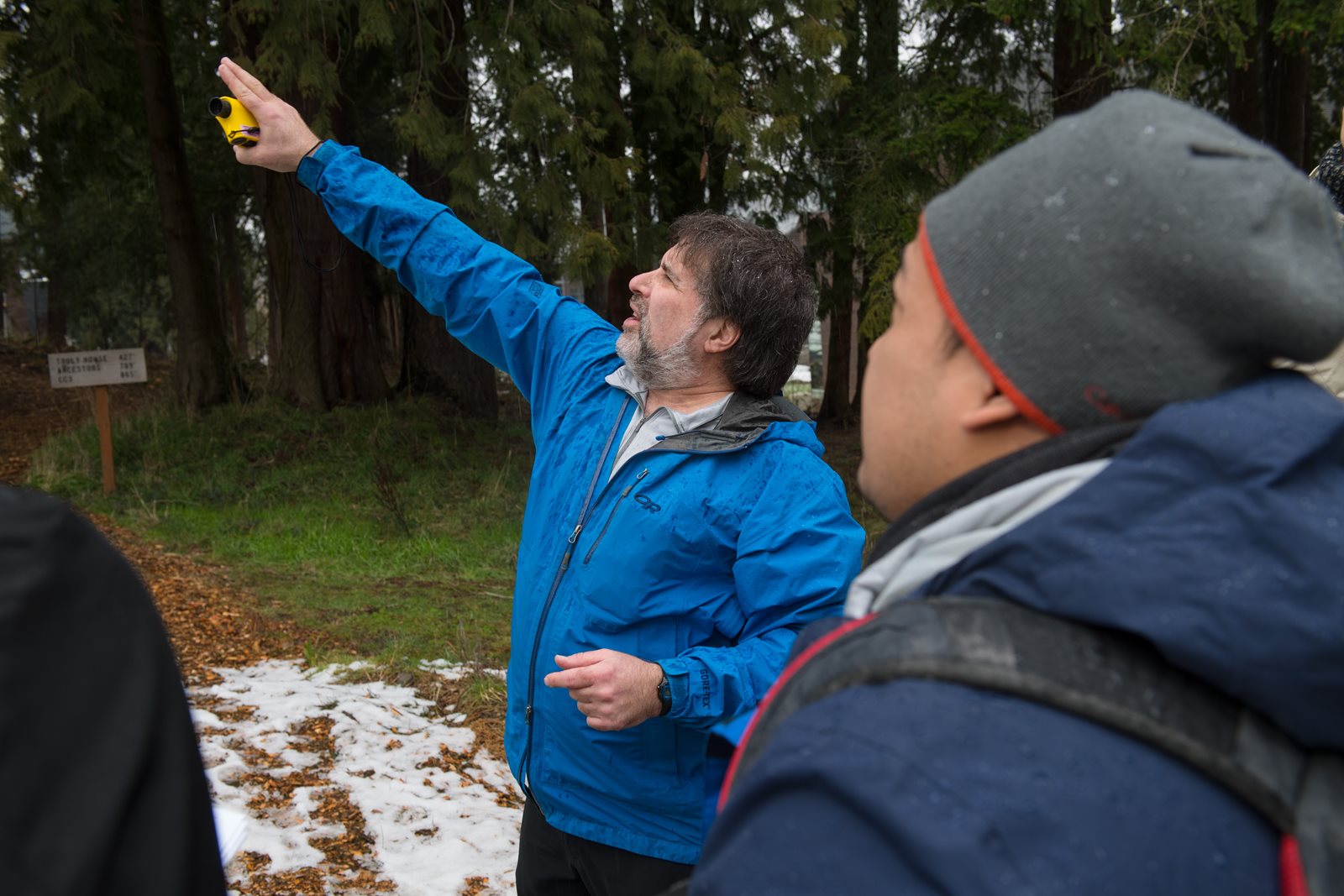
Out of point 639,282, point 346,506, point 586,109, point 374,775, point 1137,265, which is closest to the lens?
point 1137,265

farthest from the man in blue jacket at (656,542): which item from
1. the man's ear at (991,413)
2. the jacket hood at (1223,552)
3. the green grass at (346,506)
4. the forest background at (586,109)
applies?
the forest background at (586,109)

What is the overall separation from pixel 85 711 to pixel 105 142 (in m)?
13.9

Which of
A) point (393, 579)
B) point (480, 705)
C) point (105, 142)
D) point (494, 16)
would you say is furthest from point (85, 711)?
point (105, 142)

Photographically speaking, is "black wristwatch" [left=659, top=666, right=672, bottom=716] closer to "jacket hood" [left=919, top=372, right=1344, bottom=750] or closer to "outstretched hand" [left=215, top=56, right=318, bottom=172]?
"jacket hood" [left=919, top=372, right=1344, bottom=750]

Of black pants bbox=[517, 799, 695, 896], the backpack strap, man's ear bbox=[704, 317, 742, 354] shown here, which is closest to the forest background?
man's ear bbox=[704, 317, 742, 354]

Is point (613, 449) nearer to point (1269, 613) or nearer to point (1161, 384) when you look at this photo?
point (1161, 384)

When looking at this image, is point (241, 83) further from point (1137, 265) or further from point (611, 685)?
point (1137, 265)

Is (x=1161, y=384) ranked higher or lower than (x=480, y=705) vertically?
higher

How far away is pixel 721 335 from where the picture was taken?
8.00 ft

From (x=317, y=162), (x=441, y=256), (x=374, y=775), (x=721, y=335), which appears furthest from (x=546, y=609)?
(x=374, y=775)

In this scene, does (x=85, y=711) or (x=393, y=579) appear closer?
(x=85, y=711)

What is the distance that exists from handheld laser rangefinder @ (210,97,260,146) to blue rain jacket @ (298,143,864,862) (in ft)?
3.81

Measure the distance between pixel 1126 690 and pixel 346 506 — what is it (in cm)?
975

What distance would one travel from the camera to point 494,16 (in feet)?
29.7
